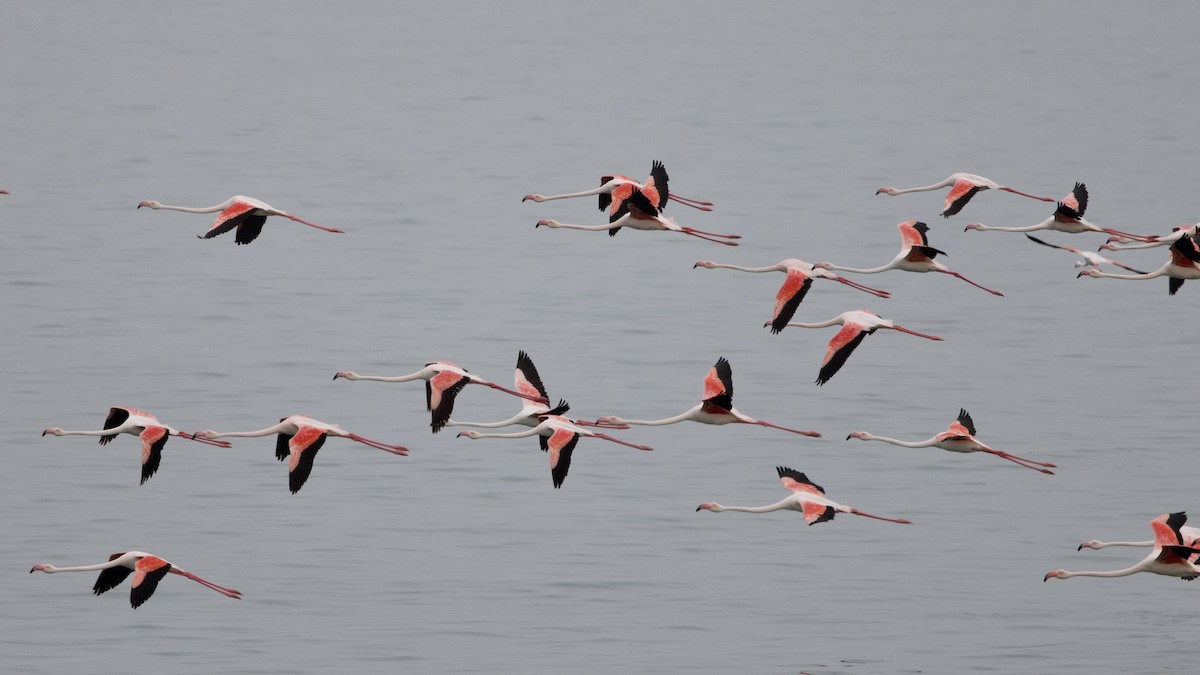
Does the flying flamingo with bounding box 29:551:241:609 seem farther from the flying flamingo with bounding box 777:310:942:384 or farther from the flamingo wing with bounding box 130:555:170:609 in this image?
the flying flamingo with bounding box 777:310:942:384

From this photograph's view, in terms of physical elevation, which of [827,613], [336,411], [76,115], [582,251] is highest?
[827,613]

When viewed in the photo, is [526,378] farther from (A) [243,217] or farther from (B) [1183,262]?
(B) [1183,262]

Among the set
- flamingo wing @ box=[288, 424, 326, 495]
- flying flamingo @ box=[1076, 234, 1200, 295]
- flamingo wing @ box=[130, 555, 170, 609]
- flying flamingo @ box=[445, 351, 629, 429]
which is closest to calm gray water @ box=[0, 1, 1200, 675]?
flamingo wing @ box=[130, 555, 170, 609]

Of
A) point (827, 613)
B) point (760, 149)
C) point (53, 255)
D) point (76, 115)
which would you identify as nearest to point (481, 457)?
point (827, 613)

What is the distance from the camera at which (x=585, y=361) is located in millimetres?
38250

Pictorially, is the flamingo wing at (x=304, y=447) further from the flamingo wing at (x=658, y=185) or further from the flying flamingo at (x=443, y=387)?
the flamingo wing at (x=658, y=185)

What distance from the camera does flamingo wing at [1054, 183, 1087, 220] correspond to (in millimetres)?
26781

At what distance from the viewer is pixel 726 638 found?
2570 centimetres

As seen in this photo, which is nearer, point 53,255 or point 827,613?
point 827,613

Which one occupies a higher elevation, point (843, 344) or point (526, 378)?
point (843, 344)

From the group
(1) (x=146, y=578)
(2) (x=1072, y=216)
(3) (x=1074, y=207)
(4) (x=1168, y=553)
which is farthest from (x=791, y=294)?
(1) (x=146, y=578)

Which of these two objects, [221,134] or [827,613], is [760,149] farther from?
[827,613]

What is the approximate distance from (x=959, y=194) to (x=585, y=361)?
12.8 metres

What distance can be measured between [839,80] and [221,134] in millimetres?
19812
